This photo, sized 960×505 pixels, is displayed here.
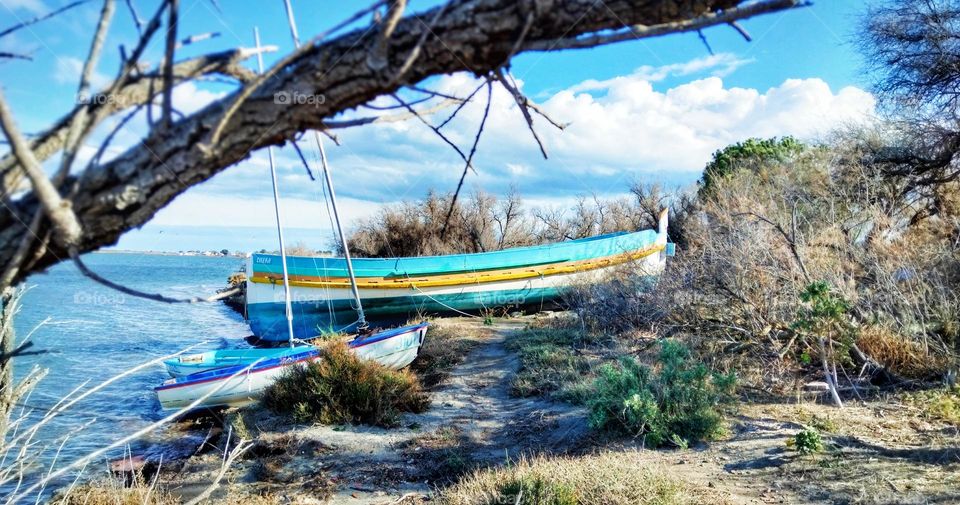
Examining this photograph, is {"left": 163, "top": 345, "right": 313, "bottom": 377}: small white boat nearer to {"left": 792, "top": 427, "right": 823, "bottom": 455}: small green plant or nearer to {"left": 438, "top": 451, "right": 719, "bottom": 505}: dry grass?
{"left": 438, "top": 451, "right": 719, "bottom": 505}: dry grass

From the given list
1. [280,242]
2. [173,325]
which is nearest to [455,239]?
[280,242]

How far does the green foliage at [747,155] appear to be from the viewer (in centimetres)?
2630

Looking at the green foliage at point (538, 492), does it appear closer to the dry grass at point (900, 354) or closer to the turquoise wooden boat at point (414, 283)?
the dry grass at point (900, 354)

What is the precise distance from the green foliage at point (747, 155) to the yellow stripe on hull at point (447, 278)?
1102 cm

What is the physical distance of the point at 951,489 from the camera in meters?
4.46

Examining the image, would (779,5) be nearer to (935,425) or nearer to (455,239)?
(935,425)

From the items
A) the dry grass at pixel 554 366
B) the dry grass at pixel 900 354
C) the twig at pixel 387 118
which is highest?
the twig at pixel 387 118

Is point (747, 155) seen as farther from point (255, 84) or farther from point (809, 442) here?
point (255, 84)

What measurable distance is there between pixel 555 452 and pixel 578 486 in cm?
189

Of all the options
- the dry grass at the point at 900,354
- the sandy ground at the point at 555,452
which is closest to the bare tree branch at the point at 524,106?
the sandy ground at the point at 555,452

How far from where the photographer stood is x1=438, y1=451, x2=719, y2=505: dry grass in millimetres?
4473

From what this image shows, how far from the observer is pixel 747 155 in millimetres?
28078

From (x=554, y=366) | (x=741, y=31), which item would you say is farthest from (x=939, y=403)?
(x=741, y=31)

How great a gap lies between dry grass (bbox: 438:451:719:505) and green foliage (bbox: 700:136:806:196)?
23.1m
